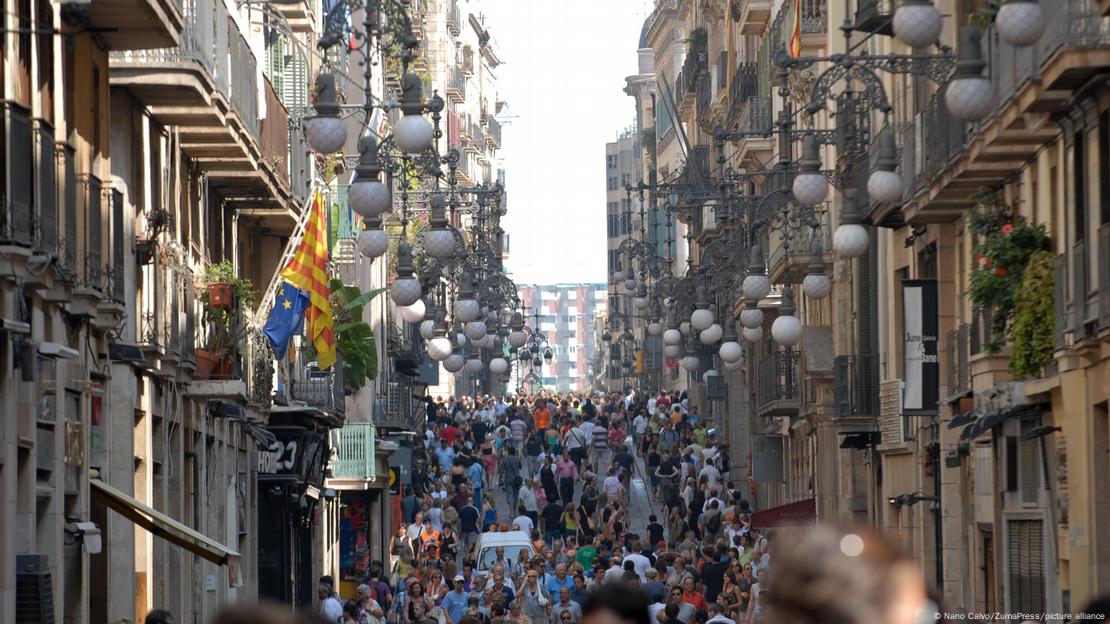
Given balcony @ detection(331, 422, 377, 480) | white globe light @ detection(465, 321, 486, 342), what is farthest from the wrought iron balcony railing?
balcony @ detection(331, 422, 377, 480)

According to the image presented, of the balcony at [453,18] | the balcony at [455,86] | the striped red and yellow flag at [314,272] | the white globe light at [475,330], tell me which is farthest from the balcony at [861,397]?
the balcony at [453,18]

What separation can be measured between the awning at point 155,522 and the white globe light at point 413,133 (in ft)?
13.1

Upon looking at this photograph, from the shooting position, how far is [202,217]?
94.9 ft

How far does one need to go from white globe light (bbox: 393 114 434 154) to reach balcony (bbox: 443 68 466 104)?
292ft

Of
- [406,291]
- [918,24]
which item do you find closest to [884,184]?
[406,291]

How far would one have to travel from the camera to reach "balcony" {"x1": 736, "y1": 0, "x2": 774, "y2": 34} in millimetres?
54562

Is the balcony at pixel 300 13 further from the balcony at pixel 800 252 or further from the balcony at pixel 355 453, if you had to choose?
the balcony at pixel 800 252

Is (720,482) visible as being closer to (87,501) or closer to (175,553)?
(175,553)

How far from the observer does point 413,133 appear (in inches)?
696

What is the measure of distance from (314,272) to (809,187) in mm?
8819

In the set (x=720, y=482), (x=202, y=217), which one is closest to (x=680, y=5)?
(x=720, y=482)

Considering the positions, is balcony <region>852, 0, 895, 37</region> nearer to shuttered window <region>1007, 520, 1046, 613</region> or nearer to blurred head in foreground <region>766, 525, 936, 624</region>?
shuttered window <region>1007, 520, 1046, 613</region>

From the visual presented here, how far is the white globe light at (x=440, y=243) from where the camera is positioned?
2244 centimetres

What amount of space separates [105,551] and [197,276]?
589cm
